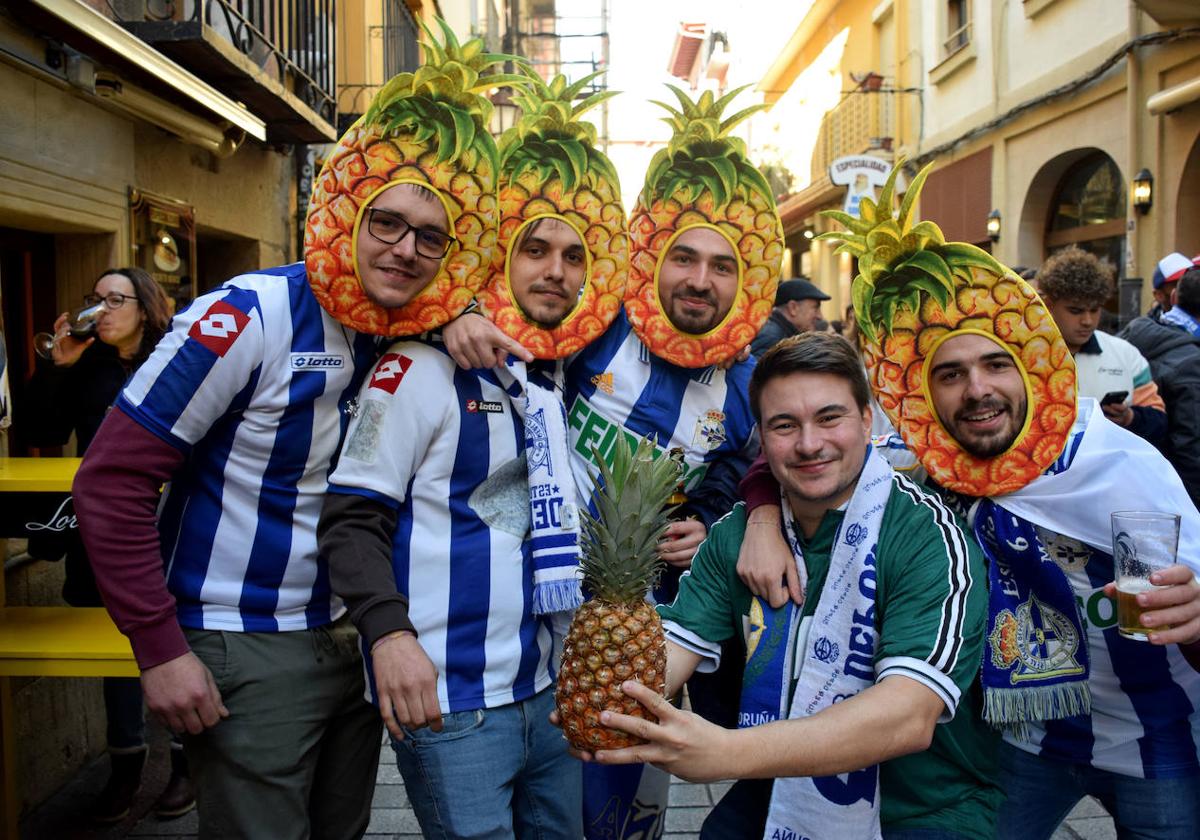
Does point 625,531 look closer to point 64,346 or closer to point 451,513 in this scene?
point 451,513

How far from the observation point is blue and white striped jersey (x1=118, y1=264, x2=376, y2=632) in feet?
7.45

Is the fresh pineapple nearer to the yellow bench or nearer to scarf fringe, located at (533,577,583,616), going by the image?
scarf fringe, located at (533,577,583,616)

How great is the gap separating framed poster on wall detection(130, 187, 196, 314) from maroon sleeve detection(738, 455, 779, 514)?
4.12 m

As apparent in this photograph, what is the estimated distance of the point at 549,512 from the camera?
2.36 metres

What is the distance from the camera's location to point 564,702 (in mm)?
1907

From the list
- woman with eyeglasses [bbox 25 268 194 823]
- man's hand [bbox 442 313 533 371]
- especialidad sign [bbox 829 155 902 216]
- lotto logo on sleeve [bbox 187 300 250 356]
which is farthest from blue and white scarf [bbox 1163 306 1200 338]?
especialidad sign [bbox 829 155 902 216]

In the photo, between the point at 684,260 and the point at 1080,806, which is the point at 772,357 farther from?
the point at 1080,806

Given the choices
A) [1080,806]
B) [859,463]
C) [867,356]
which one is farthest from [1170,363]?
[859,463]

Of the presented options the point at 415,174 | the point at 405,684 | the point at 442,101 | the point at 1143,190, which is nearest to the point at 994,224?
the point at 1143,190

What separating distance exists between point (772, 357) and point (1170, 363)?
10.4ft

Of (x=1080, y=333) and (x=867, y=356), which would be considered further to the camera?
(x=1080, y=333)

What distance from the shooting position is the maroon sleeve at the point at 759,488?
2.50 meters

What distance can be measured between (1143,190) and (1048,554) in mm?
9097

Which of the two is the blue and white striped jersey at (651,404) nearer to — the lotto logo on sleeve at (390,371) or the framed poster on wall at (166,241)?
the lotto logo on sleeve at (390,371)
